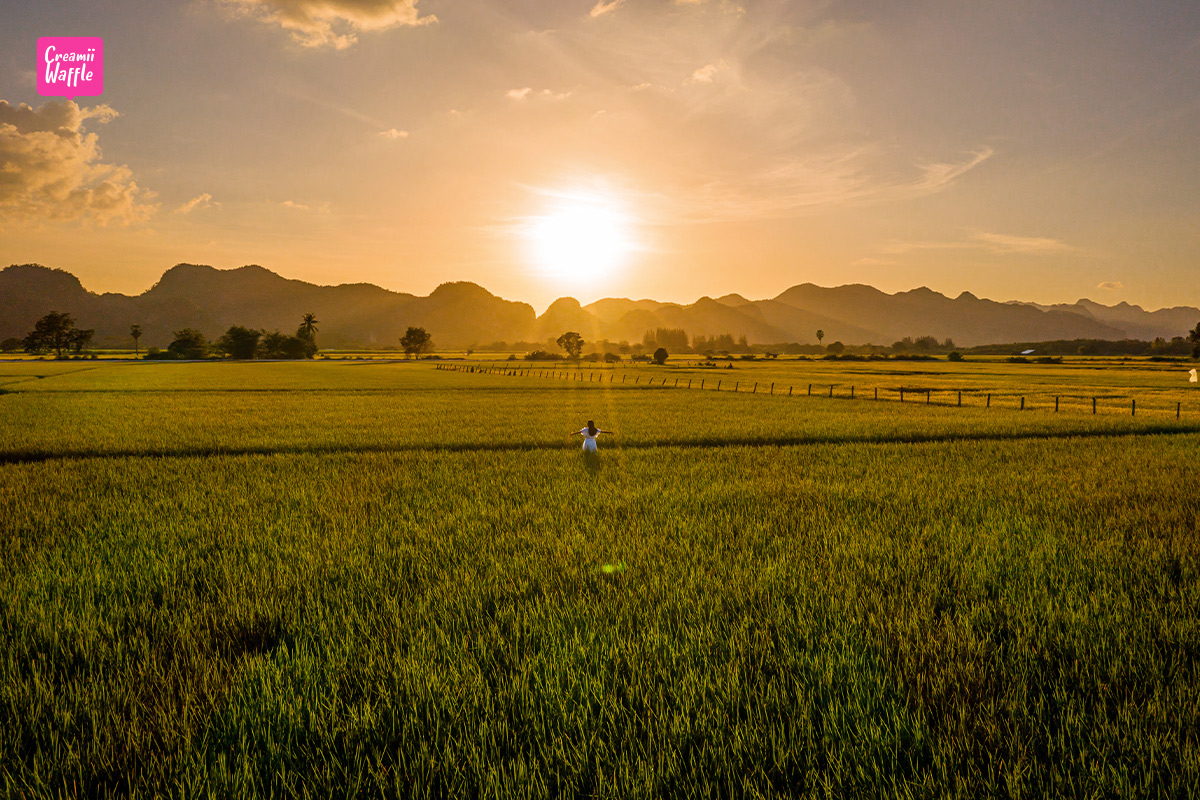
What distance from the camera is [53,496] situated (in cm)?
1028

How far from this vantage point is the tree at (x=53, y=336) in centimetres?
15412

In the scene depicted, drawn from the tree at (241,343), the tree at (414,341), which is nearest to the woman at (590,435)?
the tree at (241,343)

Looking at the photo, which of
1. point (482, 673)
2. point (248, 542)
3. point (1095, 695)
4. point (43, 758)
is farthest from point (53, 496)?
point (1095, 695)

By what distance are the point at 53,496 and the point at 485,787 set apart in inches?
468

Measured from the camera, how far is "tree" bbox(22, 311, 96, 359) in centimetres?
15412

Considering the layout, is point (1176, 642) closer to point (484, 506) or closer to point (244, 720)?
point (244, 720)

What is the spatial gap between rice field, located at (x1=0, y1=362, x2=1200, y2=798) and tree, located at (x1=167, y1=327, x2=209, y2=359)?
153667 millimetres

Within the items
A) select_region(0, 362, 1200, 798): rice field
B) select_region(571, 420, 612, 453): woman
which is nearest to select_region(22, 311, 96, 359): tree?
select_region(0, 362, 1200, 798): rice field

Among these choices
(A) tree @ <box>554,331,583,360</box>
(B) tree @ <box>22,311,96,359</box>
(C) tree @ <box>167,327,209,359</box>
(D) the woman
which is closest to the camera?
(D) the woman

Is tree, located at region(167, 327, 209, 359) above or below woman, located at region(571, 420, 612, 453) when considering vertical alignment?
above

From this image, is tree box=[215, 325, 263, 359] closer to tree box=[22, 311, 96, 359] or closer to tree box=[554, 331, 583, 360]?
tree box=[22, 311, 96, 359]

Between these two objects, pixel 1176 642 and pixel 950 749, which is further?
pixel 1176 642

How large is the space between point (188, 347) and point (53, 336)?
51235 mm

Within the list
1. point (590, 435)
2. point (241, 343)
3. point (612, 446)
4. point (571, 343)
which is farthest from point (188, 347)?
point (590, 435)
